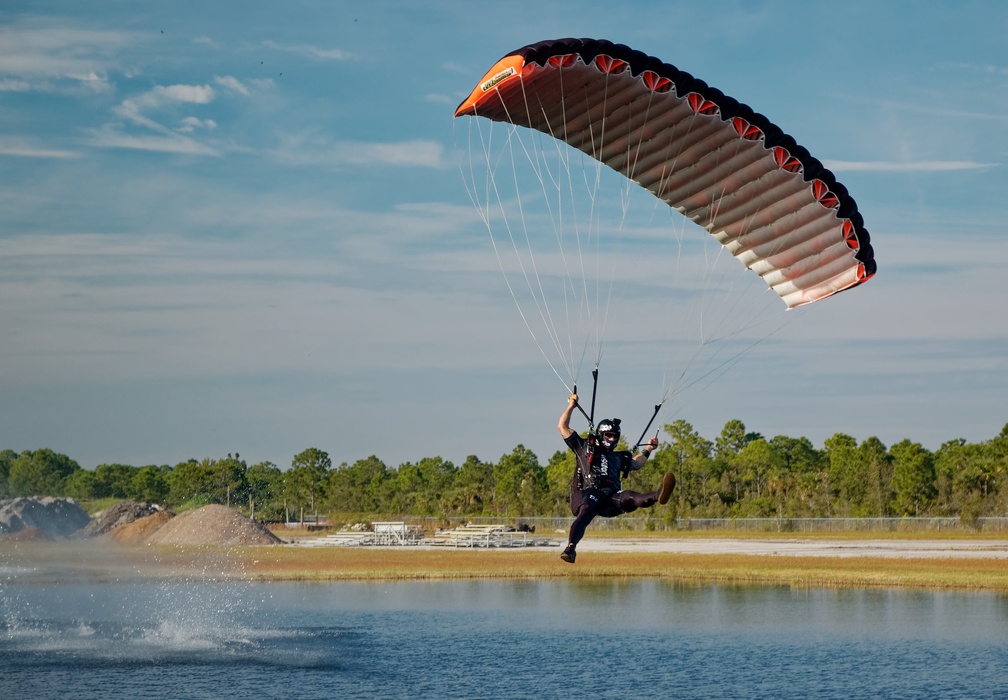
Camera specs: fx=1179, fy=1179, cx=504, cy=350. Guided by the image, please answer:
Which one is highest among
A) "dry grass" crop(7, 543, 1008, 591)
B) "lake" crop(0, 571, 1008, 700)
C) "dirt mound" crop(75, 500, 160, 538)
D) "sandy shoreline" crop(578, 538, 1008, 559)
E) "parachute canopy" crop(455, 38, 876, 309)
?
"parachute canopy" crop(455, 38, 876, 309)

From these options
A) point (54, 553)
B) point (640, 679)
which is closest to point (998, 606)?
point (640, 679)

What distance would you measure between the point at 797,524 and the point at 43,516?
48.2 metres

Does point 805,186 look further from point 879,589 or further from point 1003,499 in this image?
point 1003,499

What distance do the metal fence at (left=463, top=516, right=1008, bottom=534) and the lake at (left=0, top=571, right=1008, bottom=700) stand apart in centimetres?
3092

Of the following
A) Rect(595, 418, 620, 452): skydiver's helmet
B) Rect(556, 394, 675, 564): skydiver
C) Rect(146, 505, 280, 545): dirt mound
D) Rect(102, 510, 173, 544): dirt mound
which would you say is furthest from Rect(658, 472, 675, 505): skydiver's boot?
Rect(102, 510, 173, 544): dirt mound

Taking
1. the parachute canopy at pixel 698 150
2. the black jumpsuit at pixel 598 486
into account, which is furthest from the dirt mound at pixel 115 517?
the black jumpsuit at pixel 598 486

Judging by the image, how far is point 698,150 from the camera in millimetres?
18719

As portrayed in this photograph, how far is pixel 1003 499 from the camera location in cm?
7306

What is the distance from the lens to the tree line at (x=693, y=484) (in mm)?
79125

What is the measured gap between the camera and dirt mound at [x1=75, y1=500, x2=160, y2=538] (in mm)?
72938

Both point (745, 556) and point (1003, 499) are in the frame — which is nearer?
point (745, 556)

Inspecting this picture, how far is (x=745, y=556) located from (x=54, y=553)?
3528 cm

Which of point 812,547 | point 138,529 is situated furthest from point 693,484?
point 138,529

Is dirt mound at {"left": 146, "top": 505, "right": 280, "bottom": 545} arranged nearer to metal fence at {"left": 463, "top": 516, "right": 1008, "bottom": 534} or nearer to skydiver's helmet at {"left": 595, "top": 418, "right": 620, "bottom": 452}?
metal fence at {"left": 463, "top": 516, "right": 1008, "bottom": 534}
